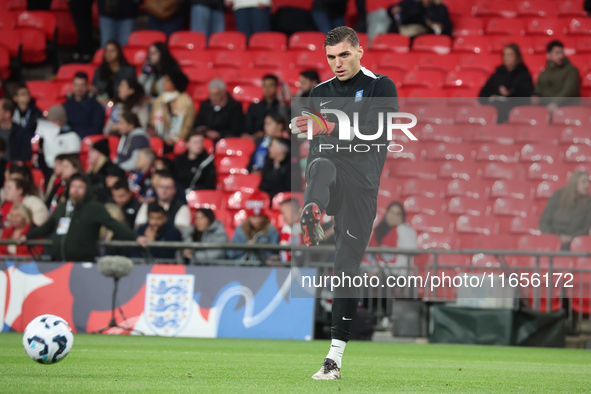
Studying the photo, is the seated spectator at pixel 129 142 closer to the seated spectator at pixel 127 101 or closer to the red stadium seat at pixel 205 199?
the seated spectator at pixel 127 101

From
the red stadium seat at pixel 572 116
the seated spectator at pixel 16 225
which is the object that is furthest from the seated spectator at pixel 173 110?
the red stadium seat at pixel 572 116

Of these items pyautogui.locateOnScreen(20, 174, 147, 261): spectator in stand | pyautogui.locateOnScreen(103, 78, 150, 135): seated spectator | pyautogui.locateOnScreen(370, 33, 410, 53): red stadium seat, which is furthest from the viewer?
pyautogui.locateOnScreen(370, 33, 410, 53): red stadium seat

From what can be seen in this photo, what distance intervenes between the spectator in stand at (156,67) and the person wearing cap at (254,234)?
4.22 m

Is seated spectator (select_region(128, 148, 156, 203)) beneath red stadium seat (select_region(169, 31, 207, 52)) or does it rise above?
beneath

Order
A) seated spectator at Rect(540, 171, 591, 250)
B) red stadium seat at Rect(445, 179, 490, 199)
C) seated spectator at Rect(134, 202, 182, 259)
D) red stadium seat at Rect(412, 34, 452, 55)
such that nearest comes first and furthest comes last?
seated spectator at Rect(540, 171, 591, 250), red stadium seat at Rect(445, 179, 490, 199), seated spectator at Rect(134, 202, 182, 259), red stadium seat at Rect(412, 34, 452, 55)

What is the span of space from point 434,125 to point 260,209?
2.68 m

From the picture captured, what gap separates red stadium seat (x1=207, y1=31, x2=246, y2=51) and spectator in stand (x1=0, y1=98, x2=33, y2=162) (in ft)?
13.5

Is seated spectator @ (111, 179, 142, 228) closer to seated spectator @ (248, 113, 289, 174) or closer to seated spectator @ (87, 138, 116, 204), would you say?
seated spectator @ (87, 138, 116, 204)

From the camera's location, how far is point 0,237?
11.4 meters

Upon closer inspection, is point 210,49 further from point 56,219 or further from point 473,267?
point 473,267

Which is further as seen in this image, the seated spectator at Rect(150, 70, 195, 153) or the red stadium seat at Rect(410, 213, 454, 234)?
the seated spectator at Rect(150, 70, 195, 153)

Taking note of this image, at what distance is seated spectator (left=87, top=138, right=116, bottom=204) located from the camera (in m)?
11.9

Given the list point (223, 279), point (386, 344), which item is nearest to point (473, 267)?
point (386, 344)

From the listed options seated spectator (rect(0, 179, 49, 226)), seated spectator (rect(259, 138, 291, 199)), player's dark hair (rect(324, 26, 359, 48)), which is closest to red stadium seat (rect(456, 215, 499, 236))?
seated spectator (rect(259, 138, 291, 199))
